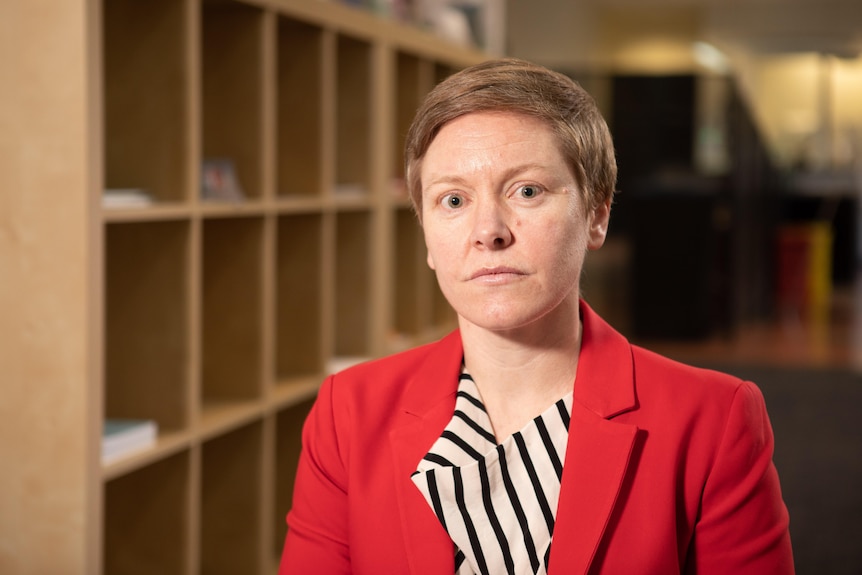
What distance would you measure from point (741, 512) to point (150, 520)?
1932 mm

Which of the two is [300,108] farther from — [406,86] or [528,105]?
[528,105]

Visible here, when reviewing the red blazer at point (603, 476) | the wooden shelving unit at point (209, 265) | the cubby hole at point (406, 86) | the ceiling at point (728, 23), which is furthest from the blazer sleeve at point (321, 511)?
the ceiling at point (728, 23)

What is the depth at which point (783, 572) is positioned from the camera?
49.6 inches

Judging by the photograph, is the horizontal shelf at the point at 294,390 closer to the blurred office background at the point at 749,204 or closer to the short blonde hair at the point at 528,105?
the blurred office background at the point at 749,204

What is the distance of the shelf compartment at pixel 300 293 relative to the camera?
3.48 m

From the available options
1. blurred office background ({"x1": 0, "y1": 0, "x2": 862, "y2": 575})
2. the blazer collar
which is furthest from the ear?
blurred office background ({"x1": 0, "y1": 0, "x2": 862, "y2": 575})

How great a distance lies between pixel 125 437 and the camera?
8.18 feet

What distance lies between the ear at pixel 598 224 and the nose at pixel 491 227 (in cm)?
16

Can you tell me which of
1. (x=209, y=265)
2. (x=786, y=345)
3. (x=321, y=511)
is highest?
(x=209, y=265)

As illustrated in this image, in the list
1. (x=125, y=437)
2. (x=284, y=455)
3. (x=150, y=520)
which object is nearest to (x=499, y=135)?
(x=125, y=437)

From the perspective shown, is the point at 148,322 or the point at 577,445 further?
the point at 148,322

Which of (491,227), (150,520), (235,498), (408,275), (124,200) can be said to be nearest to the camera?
(491,227)

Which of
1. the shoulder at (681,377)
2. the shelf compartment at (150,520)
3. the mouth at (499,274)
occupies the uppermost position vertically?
the mouth at (499,274)

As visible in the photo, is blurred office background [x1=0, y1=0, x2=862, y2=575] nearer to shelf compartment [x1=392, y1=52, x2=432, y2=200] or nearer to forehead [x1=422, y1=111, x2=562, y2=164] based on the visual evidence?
→ shelf compartment [x1=392, y1=52, x2=432, y2=200]
